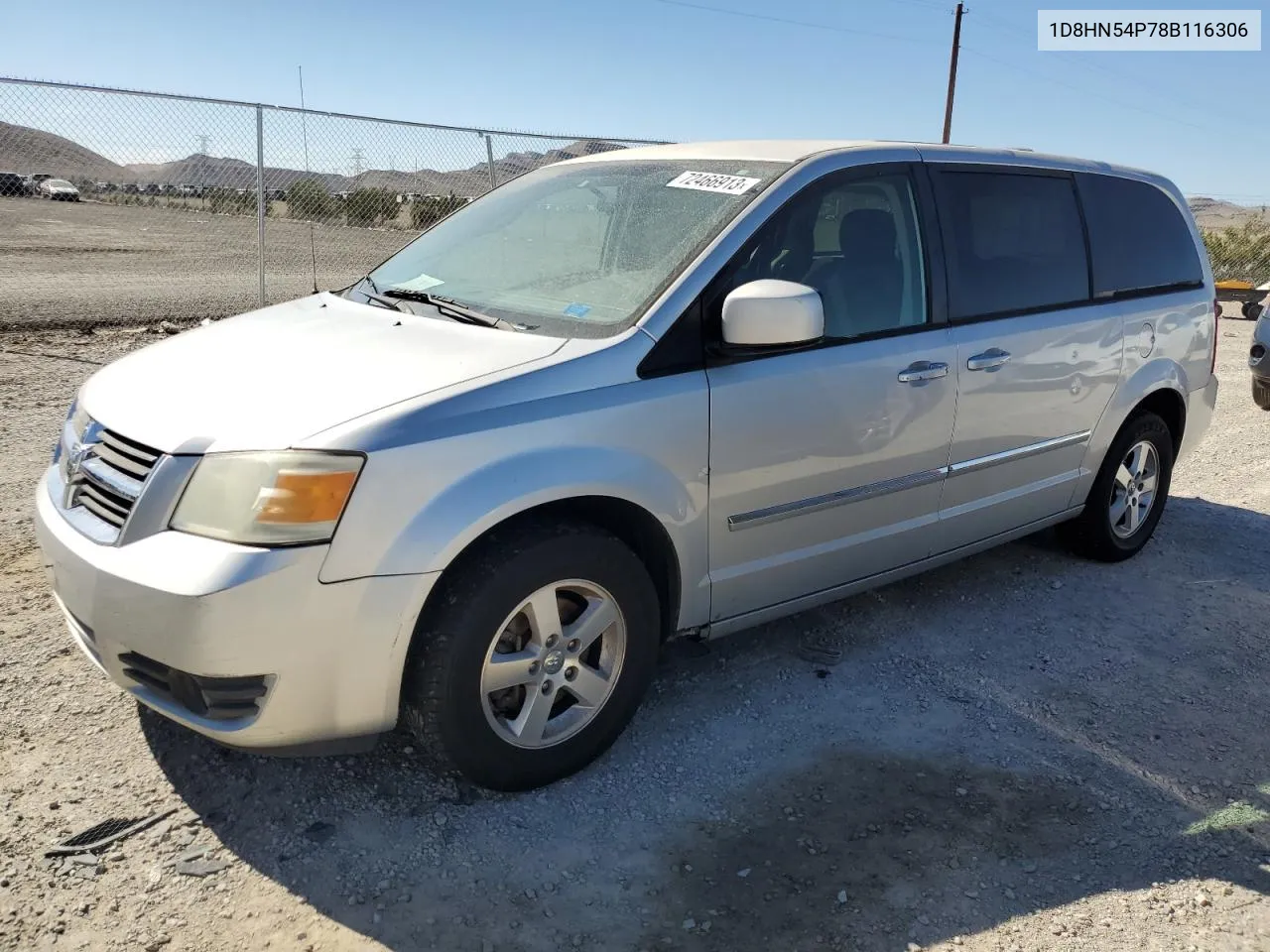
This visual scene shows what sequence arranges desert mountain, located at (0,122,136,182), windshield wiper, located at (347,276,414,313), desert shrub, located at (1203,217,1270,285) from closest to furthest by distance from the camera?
windshield wiper, located at (347,276,414,313)
desert mountain, located at (0,122,136,182)
desert shrub, located at (1203,217,1270,285)

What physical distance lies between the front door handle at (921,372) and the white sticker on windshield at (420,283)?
167cm

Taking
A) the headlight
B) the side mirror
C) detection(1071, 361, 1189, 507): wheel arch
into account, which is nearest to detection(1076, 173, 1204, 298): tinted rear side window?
detection(1071, 361, 1189, 507): wheel arch

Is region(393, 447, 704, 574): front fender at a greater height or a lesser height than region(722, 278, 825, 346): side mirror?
lesser

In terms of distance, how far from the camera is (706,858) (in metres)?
2.66

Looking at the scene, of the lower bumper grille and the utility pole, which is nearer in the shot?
the lower bumper grille

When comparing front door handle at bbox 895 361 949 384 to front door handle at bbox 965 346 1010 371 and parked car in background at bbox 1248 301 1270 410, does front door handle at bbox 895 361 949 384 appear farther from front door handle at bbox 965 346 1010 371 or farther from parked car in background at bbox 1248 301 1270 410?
parked car in background at bbox 1248 301 1270 410

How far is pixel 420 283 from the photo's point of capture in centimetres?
361

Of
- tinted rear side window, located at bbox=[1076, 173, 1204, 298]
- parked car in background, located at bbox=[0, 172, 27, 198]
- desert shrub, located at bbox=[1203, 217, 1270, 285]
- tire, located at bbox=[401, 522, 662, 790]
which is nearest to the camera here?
tire, located at bbox=[401, 522, 662, 790]

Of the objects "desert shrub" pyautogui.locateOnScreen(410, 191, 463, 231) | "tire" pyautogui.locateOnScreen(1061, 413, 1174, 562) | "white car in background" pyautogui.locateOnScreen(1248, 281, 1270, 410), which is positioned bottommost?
"tire" pyautogui.locateOnScreen(1061, 413, 1174, 562)

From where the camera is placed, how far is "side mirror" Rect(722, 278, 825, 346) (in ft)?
9.59

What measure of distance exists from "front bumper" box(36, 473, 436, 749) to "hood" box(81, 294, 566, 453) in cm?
30

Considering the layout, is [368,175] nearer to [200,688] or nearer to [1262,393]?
[1262,393]

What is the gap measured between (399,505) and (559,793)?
1.04 metres

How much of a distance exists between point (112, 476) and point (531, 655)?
47.4 inches
